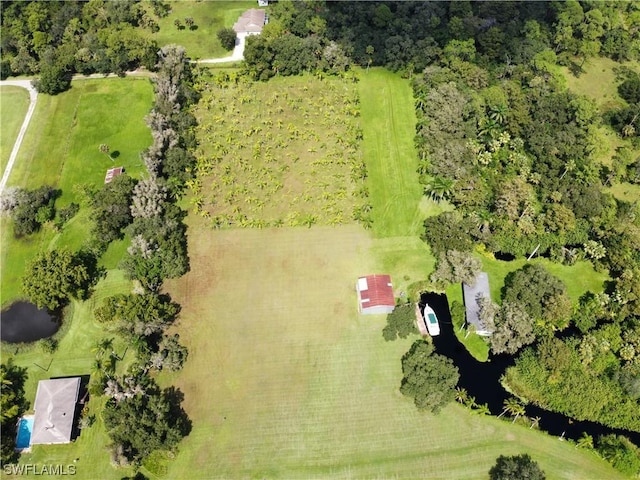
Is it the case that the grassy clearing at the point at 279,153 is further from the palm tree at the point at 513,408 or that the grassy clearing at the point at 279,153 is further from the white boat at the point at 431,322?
the palm tree at the point at 513,408

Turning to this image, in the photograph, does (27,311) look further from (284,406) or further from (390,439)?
(390,439)

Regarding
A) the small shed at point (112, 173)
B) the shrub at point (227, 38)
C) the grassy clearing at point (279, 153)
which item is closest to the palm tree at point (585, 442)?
the grassy clearing at point (279, 153)

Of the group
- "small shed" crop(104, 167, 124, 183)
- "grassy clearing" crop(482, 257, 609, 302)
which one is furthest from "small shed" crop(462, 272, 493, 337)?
"small shed" crop(104, 167, 124, 183)

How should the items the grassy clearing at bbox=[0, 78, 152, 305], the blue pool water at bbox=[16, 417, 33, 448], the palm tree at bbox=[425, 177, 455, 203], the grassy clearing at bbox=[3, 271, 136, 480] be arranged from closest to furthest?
the grassy clearing at bbox=[3, 271, 136, 480]
the blue pool water at bbox=[16, 417, 33, 448]
the grassy clearing at bbox=[0, 78, 152, 305]
the palm tree at bbox=[425, 177, 455, 203]

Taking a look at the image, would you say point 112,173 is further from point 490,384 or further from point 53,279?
point 490,384

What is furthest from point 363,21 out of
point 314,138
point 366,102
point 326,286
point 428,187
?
point 326,286

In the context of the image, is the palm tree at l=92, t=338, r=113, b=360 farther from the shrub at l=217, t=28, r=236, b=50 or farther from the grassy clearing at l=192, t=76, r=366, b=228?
the shrub at l=217, t=28, r=236, b=50
